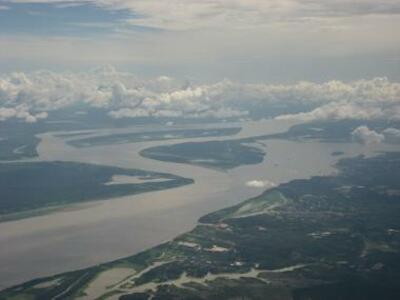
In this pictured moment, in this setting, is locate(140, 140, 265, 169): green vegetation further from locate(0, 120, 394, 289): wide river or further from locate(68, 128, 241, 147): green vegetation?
locate(68, 128, 241, 147): green vegetation

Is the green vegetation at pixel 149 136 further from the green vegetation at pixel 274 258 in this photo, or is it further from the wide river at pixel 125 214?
the green vegetation at pixel 274 258

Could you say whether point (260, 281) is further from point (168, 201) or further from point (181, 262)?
point (168, 201)

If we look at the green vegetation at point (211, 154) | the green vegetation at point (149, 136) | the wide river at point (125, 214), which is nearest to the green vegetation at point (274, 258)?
the wide river at point (125, 214)

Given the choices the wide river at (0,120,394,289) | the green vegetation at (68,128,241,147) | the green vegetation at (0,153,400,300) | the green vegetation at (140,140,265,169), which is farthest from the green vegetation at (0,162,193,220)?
the green vegetation at (68,128,241,147)

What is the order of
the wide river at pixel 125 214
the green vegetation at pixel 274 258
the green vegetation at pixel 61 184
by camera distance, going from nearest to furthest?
the green vegetation at pixel 274 258
the wide river at pixel 125 214
the green vegetation at pixel 61 184

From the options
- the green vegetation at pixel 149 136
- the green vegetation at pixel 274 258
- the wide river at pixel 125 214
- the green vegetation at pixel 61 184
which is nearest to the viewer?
the green vegetation at pixel 274 258

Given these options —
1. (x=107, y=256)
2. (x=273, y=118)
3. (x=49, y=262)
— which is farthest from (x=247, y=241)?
(x=273, y=118)
